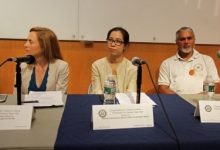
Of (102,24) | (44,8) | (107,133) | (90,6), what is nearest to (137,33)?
(102,24)

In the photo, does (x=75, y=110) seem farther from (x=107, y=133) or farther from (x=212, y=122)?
(x=212, y=122)

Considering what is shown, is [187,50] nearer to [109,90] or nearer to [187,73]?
[187,73]

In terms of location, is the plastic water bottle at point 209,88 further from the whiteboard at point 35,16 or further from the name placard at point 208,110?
the whiteboard at point 35,16

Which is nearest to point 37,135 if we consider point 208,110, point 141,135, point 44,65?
point 141,135

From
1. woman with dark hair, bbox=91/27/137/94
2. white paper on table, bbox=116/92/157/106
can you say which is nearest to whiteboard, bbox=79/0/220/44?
woman with dark hair, bbox=91/27/137/94

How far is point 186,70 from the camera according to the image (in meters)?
2.85

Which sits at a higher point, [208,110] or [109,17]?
[109,17]

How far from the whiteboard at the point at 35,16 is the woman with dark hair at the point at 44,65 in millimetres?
577

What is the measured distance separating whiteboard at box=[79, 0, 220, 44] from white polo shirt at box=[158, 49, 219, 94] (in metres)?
0.43

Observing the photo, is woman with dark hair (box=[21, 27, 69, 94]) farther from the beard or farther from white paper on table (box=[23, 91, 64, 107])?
the beard

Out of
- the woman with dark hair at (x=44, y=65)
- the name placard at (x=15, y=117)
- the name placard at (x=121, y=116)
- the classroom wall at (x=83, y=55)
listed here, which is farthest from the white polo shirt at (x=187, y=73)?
the name placard at (x=15, y=117)

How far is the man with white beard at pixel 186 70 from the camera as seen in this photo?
2795 mm

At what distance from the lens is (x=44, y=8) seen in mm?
2998

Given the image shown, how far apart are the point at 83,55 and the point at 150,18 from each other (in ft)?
2.93
